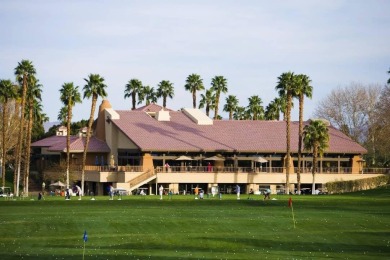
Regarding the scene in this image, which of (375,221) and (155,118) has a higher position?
(155,118)

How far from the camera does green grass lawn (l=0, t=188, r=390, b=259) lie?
50438 millimetres

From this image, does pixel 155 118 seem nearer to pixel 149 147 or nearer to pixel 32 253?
pixel 149 147

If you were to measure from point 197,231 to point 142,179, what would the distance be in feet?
204

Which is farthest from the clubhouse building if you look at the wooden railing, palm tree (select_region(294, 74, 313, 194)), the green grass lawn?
the green grass lawn

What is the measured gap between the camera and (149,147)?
127 meters

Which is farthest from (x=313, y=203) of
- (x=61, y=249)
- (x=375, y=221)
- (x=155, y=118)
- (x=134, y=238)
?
(x=155, y=118)

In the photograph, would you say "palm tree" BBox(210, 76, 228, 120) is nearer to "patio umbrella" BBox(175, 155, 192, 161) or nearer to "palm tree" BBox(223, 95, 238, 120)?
"palm tree" BBox(223, 95, 238, 120)

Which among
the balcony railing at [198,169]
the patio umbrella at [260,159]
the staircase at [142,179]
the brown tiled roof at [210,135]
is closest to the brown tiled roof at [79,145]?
the balcony railing at [198,169]

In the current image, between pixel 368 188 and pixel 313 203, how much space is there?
124 feet

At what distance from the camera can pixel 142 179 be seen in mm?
121938

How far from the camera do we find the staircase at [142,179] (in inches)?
4756

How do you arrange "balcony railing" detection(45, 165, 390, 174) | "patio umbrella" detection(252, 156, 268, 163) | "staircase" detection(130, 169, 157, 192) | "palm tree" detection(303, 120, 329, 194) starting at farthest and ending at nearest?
"patio umbrella" detection(252, 156, 268, 163) < "balcony railing" detection(45, 165, 390, 174) < "palm tree" detection(303, 120, 329, 194) < "staircase" detection(130, 169, 157, 192)

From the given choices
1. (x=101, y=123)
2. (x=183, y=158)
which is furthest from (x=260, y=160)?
(x=101, y=123)

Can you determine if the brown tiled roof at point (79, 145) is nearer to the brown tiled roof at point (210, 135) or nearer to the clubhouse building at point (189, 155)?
the clubhouse building at point (189, 155)
